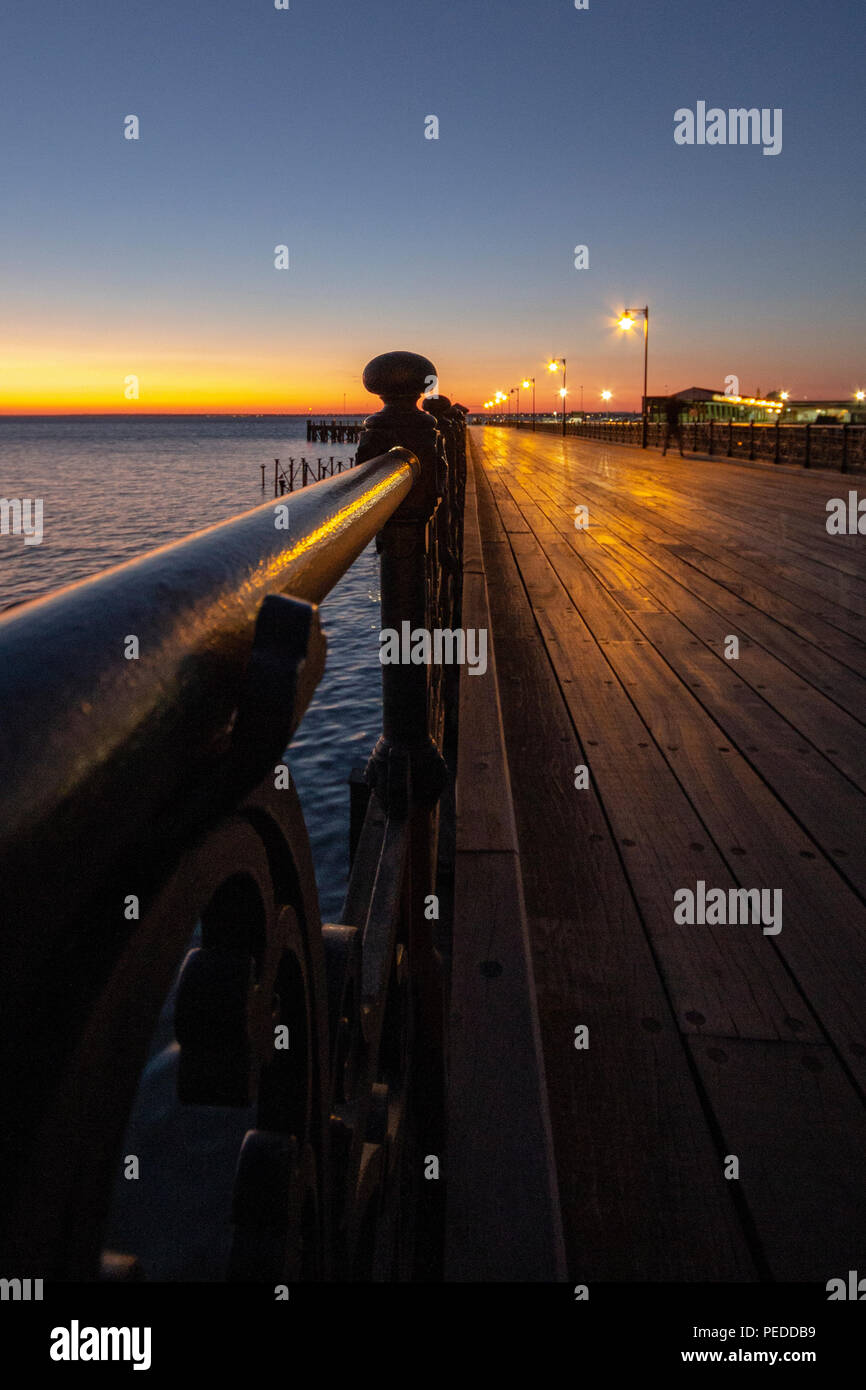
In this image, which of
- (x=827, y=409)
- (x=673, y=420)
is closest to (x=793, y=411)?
(x=827, y=409)

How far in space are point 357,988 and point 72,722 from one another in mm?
867

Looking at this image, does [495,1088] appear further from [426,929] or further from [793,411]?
[793,411]

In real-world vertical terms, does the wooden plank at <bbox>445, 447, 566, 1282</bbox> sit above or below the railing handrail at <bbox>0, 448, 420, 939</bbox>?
below

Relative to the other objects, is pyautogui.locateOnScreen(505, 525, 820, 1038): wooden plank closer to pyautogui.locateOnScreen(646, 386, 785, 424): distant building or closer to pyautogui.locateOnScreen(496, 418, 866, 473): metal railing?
pyautogui.locateOnScreen(496, 418, 866, 473): metal railing

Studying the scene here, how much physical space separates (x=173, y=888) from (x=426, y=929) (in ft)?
4.88

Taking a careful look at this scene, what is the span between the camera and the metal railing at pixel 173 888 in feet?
0.96

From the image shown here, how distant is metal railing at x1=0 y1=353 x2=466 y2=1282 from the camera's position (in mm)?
293

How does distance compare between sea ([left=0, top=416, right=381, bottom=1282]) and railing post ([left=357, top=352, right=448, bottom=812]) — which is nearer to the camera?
railing post ([left=357, top=352, right=448, bottom=812])

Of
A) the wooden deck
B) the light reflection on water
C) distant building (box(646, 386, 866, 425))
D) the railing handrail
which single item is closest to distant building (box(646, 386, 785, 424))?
distant building (box(646, 386, 866, 425))

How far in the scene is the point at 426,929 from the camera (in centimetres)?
183

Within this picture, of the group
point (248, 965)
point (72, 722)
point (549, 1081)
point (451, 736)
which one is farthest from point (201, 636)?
point (451, 736)

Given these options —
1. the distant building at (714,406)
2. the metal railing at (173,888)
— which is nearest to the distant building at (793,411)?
the distant building at (714,406)

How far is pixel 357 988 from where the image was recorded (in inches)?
43.2
